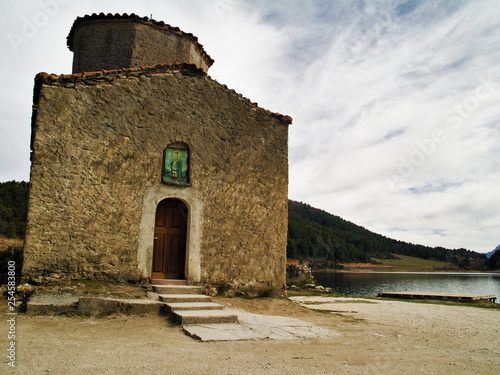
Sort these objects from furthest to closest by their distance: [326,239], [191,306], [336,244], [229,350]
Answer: [336,244] → [326,239] → [191,306] → [229,350]

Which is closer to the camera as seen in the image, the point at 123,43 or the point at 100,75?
the point at 100,75

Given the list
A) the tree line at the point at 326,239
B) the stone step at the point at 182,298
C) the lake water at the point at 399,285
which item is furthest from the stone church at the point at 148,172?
the tree line at the point at 326,239

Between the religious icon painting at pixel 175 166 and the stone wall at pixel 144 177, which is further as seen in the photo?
the religious icon painting at pixel 175 166

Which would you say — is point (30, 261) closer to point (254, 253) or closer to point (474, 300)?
point (254, 253)

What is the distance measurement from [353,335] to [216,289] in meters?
3.84

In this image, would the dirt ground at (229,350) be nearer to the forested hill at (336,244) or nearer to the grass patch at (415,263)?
the forested hill at (336,244)

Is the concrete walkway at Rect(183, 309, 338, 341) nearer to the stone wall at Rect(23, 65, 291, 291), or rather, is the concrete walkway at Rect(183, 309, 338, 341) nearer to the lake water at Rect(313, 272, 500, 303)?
the stone wall at Rect(23, 65, 291, 291)

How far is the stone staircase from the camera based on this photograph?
5.99 meters

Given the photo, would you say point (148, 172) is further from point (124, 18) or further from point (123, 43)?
point (124, 18)

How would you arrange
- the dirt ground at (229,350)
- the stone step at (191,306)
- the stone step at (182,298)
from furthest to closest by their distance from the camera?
the stone step at (182,298)
the stone step at (191,306)
the dirt ground at (229,350)

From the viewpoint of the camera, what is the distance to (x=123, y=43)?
10891mm

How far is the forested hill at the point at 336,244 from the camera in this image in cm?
6700

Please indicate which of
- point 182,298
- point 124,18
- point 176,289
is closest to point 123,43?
point 124,18

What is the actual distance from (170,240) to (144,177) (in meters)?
1.74
